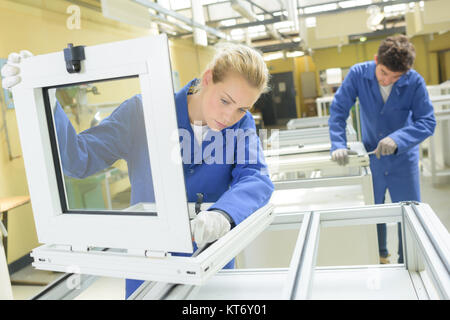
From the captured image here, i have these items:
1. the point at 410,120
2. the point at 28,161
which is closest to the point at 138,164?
the point at 28,161

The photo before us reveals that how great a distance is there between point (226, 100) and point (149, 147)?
0.43 meters

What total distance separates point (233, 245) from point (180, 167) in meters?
0.22

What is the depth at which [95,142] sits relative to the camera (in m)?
0.93

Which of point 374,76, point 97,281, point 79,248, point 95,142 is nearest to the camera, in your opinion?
point 79,248

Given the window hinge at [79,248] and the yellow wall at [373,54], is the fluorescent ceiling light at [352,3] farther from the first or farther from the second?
the yellow wall at [373,54]

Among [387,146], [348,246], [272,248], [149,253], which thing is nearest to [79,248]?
[149,253]

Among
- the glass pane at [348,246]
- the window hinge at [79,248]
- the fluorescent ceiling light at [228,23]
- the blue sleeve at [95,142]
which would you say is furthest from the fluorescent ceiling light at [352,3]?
the window hinge at [79,248]

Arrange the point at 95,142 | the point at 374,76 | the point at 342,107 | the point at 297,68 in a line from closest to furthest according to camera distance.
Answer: the point at 95,142 < the point at 374,76 < the point at 342,107 < the point at 297,68

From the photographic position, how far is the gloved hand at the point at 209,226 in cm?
76

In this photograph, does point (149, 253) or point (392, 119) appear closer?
point (149, 253)

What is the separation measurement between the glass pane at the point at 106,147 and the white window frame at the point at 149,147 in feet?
0.07

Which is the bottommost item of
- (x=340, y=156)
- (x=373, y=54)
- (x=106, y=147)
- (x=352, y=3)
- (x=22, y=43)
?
(x=340, y=156)

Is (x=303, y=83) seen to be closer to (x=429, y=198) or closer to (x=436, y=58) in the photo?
(x=436, y=58)

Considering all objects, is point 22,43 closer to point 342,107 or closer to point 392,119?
point 342,107
